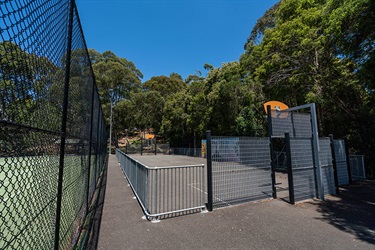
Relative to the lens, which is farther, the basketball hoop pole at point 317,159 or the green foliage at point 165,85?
the green foliage at point 165,85

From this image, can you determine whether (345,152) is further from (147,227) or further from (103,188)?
(103,188)

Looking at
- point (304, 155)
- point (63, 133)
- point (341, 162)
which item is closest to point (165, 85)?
point (341, 162)

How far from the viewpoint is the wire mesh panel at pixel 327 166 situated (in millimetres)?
6090

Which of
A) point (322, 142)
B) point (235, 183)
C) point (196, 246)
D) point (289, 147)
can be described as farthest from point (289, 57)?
point (196, 246)

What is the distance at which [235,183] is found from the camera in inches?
208

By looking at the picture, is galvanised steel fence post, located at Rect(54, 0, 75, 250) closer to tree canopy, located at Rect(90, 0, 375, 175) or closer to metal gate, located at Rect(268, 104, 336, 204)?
metal gate, located at Rect(268, 104, 336, 204)

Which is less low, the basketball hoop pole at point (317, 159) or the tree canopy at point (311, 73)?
the tree canopy at point (311, 73)

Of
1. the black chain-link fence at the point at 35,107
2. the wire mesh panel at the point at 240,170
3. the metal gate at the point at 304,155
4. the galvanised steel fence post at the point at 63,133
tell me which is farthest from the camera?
the metal gate at the point at 304,155

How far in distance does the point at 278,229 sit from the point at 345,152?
222 inches

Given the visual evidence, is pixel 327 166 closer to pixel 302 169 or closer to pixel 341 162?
pixel 302 169

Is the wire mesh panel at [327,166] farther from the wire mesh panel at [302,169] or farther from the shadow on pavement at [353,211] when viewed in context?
the wire mesh panel at [302,169]

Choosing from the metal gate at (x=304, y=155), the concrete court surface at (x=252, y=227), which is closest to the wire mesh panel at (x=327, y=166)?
the metal gate at (x=304, y=155)

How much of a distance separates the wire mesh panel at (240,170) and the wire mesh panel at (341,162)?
3.37 meters

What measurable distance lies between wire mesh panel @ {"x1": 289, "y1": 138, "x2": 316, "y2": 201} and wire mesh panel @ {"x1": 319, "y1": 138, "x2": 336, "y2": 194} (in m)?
0.47
